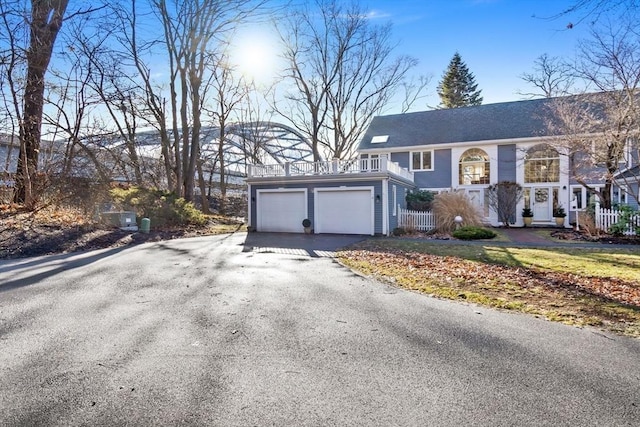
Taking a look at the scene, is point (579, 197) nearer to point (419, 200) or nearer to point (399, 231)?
point (419, 200)

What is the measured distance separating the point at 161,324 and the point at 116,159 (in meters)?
16.0

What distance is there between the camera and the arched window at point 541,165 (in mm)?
19734

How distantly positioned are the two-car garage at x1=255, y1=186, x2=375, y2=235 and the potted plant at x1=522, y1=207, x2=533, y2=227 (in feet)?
32.5

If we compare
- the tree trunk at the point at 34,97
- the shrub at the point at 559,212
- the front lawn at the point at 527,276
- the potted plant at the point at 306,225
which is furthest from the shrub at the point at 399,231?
the tree trunk at the point at 34,97

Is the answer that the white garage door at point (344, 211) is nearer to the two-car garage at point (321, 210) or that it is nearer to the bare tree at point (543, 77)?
the two-car garage at point (321, 210)

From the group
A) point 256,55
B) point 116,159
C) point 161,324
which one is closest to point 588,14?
point 161,324

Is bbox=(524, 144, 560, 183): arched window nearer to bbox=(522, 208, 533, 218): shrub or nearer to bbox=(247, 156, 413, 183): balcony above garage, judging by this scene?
bbox=(522, 208, 533, 218): shrub

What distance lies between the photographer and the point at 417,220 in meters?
16.7

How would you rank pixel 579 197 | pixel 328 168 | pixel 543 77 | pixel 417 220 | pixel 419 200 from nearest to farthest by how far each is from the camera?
1. pixel 328 168
2. pixel 417 220
3. pixel 419 200
4. pixel 579 197
5. pixel 543 77

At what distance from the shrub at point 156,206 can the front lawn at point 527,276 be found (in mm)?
9289

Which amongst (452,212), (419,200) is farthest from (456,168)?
(452,212)

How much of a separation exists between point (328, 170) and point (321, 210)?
1800 mm

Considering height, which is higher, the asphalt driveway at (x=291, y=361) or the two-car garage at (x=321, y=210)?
the two-car garage at (x=321, y=210)

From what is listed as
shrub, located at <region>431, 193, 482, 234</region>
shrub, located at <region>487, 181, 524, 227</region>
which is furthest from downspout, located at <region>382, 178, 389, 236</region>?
shrub, located at <region>487, 181, 524, 227</region>
